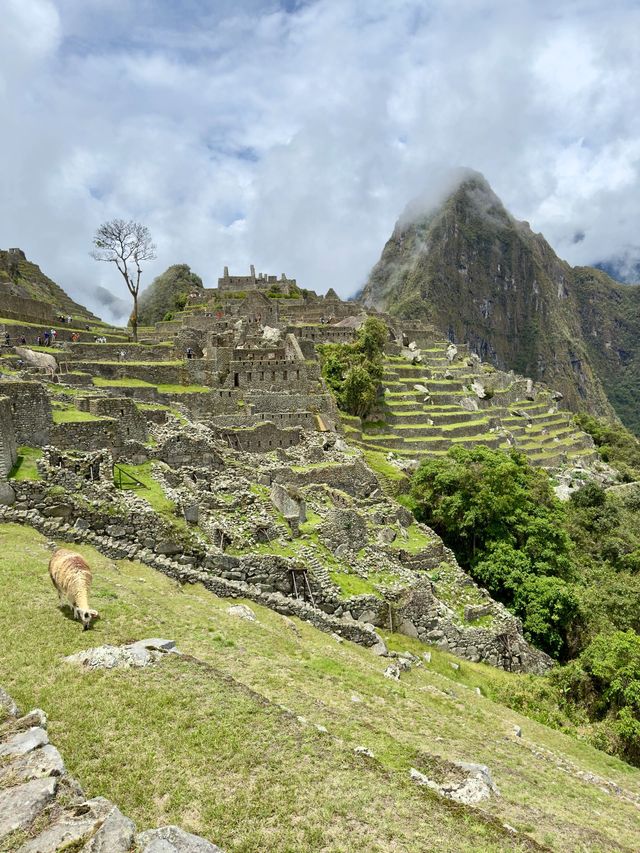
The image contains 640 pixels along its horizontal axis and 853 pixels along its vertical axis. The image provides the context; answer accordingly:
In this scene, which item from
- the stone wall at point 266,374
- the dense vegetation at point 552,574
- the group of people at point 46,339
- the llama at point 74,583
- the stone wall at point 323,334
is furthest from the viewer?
the stone wall at point 323,334

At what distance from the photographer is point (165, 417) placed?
23.1 metres

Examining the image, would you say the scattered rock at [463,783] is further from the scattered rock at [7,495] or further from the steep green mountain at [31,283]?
the steep green mountain at [31,283]

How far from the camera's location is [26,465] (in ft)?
47.5

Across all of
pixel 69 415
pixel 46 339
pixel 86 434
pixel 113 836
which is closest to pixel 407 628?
pixel 86 434

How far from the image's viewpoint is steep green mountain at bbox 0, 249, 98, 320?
162 feet

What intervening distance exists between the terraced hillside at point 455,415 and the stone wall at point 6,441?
2411 centimetres

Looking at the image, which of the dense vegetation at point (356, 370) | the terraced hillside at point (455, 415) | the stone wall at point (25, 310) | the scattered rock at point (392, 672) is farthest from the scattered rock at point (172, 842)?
the dense vegetation at point (356, 370)

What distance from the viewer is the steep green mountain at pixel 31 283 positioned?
1946 inches

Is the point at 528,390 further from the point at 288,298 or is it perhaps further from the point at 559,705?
the point at 559,705

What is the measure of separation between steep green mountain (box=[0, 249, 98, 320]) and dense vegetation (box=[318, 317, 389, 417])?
88.1ft

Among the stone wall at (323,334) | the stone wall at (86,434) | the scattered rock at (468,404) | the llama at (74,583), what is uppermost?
the stone wall at (323,334)

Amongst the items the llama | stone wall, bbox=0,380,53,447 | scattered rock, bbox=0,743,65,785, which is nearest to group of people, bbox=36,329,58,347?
stone wall, bbox=0,380,53,447

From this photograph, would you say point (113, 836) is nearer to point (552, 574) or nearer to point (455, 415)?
point (552, 574)

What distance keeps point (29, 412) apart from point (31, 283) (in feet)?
163
